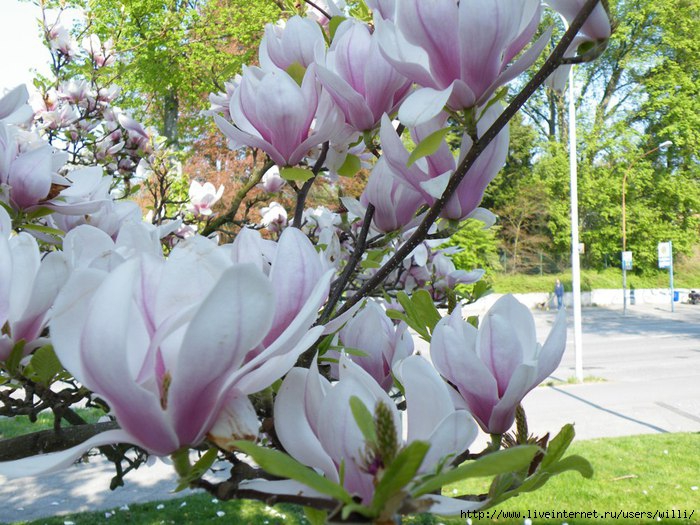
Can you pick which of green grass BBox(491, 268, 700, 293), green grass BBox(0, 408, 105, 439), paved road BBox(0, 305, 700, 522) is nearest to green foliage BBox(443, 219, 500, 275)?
green grass BBox(491, 268, 700, 293)

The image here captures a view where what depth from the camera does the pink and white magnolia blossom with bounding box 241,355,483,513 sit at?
0.44 m

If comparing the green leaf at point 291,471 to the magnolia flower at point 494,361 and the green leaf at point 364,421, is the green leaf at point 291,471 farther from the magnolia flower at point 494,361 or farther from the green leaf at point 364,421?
the magnolia flower at point 494,361

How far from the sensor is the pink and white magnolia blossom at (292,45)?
0.82m

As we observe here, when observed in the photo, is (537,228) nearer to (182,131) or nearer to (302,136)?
(182,131)

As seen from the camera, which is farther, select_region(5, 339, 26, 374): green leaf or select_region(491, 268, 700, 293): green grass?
select_region(491, 268, 700, 293): green grass

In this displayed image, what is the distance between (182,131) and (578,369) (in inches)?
371

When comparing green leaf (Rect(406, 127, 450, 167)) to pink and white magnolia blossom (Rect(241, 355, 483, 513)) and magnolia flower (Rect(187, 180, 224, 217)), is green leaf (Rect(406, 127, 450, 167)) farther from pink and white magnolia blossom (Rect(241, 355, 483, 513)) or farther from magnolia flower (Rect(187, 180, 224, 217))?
magnolia flower (Rect(187, 180, 224, 217))

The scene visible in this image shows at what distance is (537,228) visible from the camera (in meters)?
23.0

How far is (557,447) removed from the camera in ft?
1.85

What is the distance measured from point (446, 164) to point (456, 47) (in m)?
0.14

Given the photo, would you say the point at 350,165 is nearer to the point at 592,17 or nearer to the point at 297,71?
the point at 297,71

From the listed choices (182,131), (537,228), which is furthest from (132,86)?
(537,228)

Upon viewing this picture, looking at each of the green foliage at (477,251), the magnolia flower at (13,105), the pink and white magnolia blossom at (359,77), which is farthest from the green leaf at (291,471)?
the green foliage at (477,251)

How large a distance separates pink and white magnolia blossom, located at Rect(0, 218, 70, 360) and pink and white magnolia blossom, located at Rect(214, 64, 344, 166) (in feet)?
0.99
